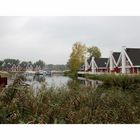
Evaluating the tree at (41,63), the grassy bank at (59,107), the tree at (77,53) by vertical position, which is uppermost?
the tree at (77,53)

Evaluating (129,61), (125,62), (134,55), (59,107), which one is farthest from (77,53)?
(134,55)

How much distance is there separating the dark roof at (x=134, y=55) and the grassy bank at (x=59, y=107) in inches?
691

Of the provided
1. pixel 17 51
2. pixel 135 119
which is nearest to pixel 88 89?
pixel 135 119

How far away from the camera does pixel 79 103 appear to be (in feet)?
15.1

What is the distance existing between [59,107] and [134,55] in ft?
63.4

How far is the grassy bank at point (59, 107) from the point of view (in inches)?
143

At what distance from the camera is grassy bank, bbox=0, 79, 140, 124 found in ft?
11.9

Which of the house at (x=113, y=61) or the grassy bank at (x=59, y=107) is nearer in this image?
the grassy bank at (x=59, y=107)

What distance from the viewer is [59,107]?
13.4ft

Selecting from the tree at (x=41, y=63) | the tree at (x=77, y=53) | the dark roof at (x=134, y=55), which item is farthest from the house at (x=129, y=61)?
the tree at (x=41, y=63)

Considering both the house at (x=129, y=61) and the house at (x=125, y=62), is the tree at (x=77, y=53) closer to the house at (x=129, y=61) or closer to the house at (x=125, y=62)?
the house at (x=125, y=62)
